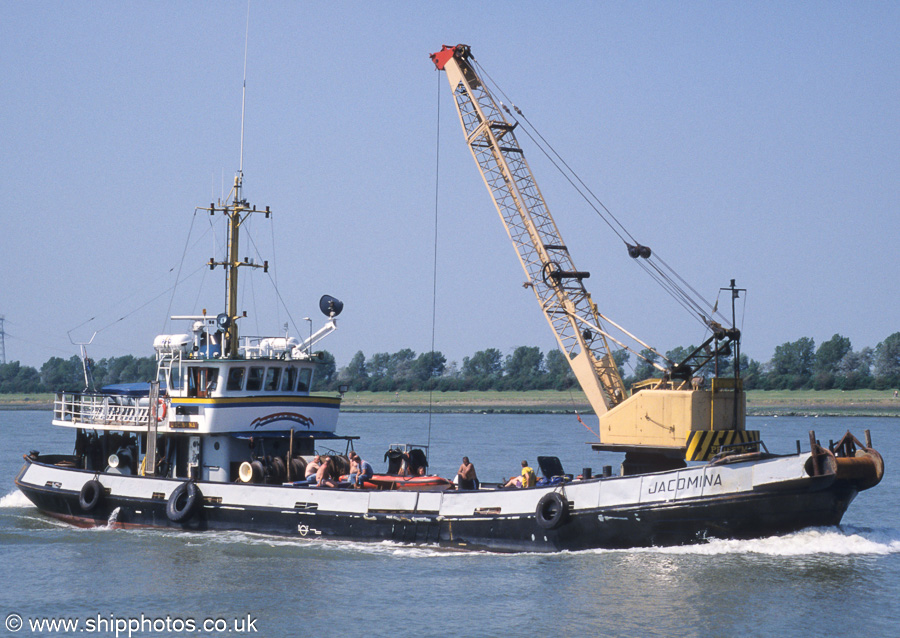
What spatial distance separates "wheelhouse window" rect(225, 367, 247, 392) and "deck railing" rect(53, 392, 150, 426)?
224 cm

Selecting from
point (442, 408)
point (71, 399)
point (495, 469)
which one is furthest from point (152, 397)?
point (442, 408)

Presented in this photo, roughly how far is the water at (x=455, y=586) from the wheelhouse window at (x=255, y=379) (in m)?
3.68

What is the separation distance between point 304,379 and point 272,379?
1091 millimetres

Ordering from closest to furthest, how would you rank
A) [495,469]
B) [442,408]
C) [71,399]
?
[71,399], [495,469], [442,408]

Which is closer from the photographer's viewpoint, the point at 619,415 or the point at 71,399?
the point at 619,415

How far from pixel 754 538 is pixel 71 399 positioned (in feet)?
59.2

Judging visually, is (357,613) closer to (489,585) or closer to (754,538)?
(489,585)

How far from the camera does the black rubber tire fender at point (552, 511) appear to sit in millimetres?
19984

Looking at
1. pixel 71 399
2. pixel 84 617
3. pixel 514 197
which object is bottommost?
pixel 84 617

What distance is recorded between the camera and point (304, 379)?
2591cm

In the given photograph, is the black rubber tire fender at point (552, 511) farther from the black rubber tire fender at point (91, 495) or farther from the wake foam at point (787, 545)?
the black rubber tire fender at point (91, 495)

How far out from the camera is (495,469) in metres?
41.1

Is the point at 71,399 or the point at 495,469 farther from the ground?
the point at 71,399

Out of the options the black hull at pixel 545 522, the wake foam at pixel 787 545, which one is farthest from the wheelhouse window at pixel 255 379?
the wake foam at pixel 787 545
